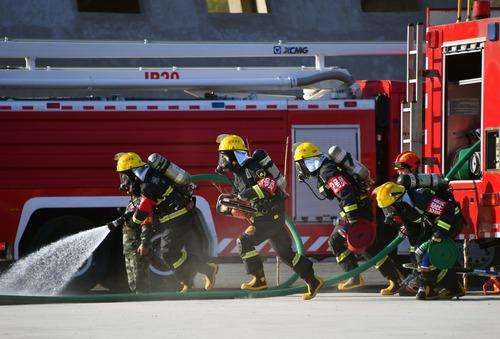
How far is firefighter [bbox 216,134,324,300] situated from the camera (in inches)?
551

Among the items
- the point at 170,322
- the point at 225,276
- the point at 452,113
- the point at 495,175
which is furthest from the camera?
the point at 225,276

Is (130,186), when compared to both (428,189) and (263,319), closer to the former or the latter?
(428,189)

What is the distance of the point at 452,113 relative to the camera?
50.8 ft

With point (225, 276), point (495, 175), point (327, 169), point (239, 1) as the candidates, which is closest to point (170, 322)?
point (327, 169)

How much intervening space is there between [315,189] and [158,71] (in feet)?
7.41

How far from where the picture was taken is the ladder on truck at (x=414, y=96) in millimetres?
15359

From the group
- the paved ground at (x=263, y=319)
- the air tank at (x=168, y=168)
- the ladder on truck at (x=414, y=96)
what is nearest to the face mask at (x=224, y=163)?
the air tank at (x=168, y=168)

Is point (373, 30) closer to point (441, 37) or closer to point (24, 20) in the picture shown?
point (24, 20)

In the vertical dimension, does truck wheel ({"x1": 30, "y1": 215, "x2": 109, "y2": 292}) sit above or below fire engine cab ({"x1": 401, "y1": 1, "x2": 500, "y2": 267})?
below

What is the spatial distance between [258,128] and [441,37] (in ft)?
7.72

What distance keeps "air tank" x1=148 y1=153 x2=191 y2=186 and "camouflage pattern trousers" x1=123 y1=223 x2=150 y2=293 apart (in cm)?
66

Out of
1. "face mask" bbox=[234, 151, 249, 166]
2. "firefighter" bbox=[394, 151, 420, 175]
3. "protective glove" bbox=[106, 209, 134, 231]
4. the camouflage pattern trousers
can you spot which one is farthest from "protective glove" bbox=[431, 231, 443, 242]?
"protective glove" bbox=[106, 209, 134, 231]

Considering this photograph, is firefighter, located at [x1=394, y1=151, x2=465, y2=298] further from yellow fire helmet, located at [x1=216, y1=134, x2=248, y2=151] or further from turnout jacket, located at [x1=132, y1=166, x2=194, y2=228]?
turnout jacket, located at [x1=132, y1=166, x2=194, y2=228]

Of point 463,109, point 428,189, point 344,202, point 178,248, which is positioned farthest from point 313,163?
point 463,109
